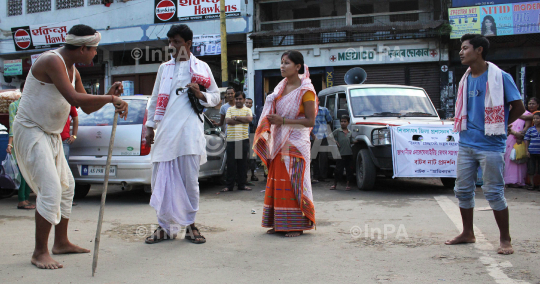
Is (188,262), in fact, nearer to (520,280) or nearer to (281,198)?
(281,198)

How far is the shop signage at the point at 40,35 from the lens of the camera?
18953 mm

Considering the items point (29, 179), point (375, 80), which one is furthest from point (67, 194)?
point (375, 80)

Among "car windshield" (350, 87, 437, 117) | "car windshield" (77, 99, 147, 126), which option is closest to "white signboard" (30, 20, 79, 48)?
"car windshield" (77, 99, 147, 126)

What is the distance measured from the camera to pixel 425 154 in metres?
7.00

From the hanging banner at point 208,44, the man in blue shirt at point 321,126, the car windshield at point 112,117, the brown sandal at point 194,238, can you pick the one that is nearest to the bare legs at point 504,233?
the brown sandal at point 194,238

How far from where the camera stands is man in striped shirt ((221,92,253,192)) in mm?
7789

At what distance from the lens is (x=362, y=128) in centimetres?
764

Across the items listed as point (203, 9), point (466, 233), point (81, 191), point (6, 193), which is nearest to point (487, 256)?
point (466, 233)

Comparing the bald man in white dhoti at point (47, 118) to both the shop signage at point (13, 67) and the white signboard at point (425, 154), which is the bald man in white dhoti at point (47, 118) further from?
the shop signage at point (13, 67)

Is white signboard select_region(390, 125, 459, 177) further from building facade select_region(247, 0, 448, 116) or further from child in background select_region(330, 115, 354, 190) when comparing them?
building facade select_region(247, 0, 448, 116)

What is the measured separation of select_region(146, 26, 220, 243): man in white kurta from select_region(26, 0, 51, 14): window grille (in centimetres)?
1832

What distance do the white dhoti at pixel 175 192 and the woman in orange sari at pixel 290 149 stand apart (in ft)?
2.39

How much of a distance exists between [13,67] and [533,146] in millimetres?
20010

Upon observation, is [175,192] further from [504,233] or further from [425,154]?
[425,154]
